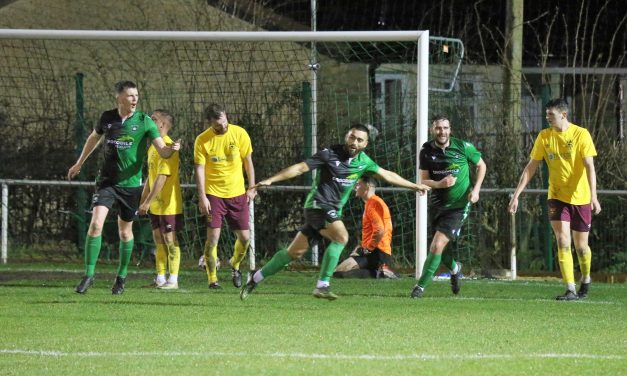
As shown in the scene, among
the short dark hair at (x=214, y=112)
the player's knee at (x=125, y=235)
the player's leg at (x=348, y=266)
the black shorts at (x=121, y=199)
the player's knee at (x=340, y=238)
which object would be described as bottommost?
the player's leg at (x=348, y=266)

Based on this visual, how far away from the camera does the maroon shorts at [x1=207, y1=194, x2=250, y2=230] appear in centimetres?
1381

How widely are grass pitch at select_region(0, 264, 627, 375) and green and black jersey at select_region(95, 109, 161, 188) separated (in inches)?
48.5

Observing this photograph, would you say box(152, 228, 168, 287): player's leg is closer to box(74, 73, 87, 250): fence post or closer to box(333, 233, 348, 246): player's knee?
box(333, 233, 348, 246): player's knee

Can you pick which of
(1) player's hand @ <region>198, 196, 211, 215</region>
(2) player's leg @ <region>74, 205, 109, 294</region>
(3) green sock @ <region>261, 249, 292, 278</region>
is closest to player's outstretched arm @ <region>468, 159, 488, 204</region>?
(3) green sock @ <region>261, 249, 292, 278</region>

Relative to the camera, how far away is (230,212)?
1395cm

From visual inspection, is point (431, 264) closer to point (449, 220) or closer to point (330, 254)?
point (449, 220)

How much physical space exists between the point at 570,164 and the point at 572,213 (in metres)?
0.52

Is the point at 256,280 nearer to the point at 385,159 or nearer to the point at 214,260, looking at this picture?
the point at 214,260

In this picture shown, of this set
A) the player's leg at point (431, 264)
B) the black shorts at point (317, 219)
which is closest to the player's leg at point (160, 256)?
the black shorts at point (317, 219)

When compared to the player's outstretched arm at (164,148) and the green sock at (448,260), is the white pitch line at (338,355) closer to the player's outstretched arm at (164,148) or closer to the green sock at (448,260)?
the player's outstretched arm at (164,148)

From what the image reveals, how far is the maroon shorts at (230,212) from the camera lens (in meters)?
13.8

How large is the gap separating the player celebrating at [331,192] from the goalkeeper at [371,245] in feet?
11.4

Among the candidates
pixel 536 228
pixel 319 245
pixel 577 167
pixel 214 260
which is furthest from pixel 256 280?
pixel 536 228

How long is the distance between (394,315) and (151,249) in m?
7.44
